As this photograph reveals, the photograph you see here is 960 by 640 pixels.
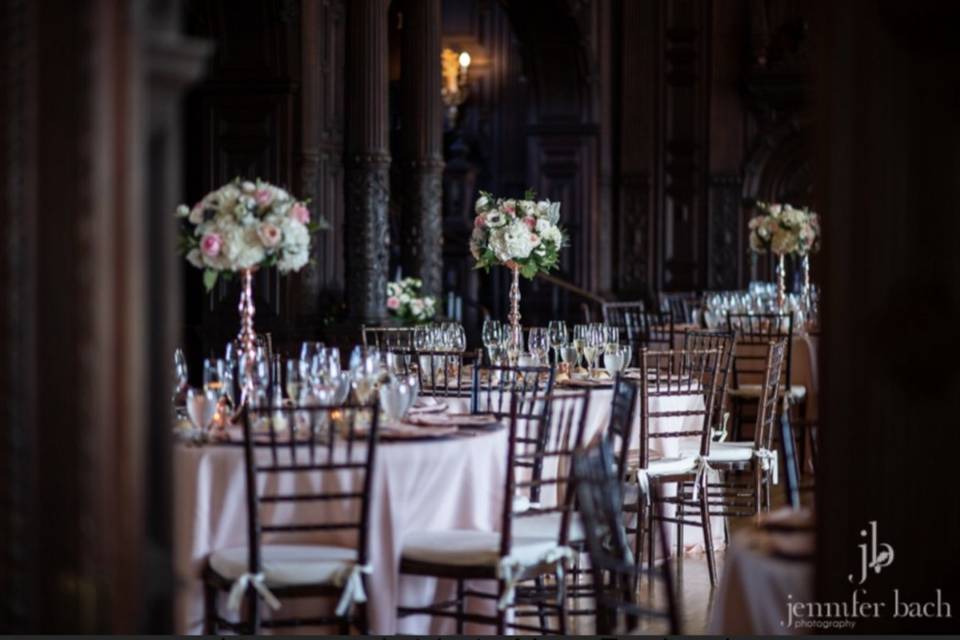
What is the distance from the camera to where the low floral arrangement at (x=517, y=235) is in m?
8.71

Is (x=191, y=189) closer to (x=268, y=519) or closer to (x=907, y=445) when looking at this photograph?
(x=268, y=519)

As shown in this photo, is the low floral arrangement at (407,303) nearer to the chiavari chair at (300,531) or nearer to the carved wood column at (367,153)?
the carved wood column at (367,153)

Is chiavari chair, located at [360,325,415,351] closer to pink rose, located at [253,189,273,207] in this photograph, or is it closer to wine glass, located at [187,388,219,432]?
pink rose, located at [253,189,273,207]

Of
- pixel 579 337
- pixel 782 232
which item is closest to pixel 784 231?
pixel 782 232

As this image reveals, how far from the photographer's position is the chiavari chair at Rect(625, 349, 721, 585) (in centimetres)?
730

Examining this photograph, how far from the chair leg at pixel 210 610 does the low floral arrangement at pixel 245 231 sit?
1.32 meters

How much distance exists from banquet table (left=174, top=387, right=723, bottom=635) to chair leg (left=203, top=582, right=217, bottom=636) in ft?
0.24

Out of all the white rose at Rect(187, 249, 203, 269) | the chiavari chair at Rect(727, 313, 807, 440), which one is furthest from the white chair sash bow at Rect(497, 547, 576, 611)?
the chiavari chair at Rect(727, 313, 807, 440)

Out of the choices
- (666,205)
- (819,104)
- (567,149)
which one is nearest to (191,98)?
(567,149)

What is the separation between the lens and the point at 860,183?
11.6ft

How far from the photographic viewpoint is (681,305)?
621 inches

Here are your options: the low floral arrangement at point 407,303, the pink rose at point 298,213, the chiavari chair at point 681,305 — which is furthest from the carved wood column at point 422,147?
the pink rose at point 298,213

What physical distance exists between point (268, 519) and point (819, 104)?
104 inches

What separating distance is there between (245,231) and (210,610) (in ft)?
5.20
